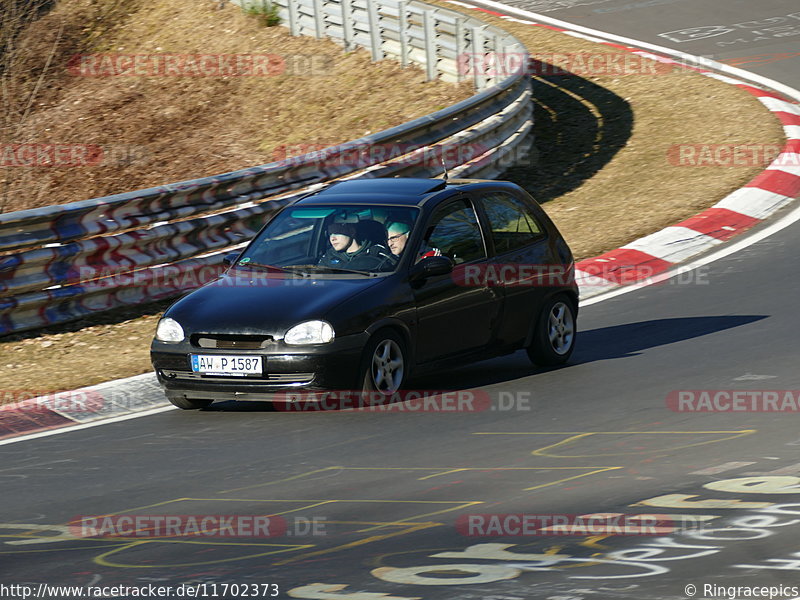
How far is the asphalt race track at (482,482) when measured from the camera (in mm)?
5680

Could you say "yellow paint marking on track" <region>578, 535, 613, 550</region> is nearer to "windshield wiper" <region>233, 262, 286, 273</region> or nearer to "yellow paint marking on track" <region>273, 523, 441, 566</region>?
"yellow paint marking on track" <region>273, 523, 441, 566</region>

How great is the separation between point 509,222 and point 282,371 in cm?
253

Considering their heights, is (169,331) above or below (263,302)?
below

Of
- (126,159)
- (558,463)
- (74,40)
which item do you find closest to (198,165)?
(126,159)

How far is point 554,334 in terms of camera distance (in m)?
10.7

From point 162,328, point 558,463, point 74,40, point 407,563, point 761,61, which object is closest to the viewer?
point 407,563

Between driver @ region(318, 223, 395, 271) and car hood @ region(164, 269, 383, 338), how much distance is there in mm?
191

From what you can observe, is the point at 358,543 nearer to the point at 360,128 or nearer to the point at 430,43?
the point at 360,128

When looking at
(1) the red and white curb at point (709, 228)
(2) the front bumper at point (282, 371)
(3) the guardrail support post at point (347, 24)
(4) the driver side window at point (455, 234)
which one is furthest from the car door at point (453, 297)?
(3) the guardrail support post at point (347, 24)

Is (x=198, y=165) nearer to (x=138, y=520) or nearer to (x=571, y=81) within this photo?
(x=571, y=81)

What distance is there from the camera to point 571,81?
882 inches

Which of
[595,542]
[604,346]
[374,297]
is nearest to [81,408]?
[374,297]

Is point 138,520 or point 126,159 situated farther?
point 126,159

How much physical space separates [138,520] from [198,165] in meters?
15.0
